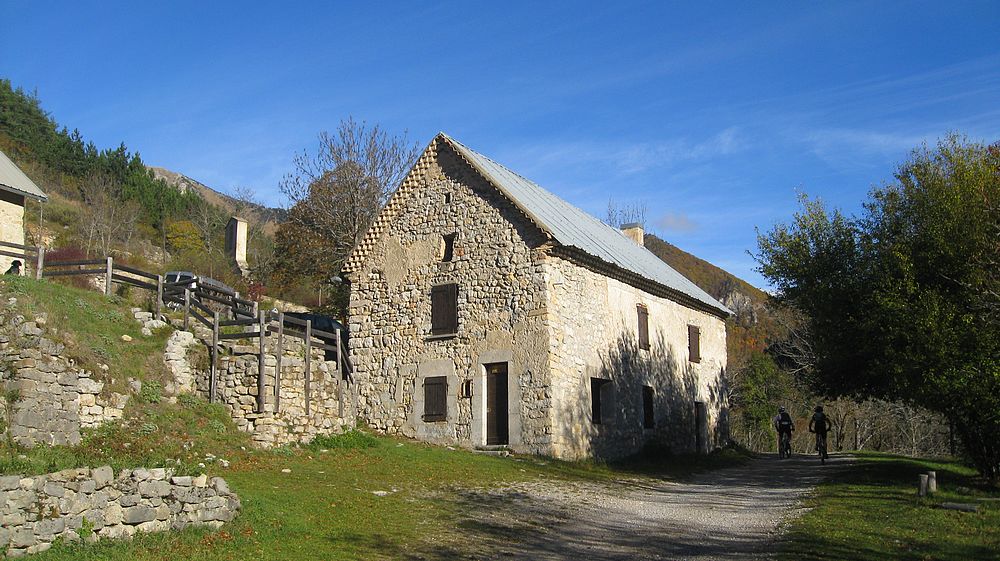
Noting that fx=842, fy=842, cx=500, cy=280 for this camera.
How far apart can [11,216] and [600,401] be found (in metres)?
21.2

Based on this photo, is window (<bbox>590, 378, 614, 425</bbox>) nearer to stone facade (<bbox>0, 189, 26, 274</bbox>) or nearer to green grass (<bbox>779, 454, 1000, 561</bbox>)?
green grass (<bbox>779, 454, 1000, 561</bbox>)

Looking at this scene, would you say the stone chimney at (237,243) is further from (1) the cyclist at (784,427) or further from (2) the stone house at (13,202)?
(1) the cyclist at (784,427)

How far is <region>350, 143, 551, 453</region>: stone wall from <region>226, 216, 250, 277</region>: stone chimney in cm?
2832

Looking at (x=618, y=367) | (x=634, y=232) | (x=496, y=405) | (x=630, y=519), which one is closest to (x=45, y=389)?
(x=630, y=519)

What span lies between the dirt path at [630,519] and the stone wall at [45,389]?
7.84 m

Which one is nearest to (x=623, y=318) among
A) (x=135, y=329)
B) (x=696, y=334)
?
(x=696, y=334)

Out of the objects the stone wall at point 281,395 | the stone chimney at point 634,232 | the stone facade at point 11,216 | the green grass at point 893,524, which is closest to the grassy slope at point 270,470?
the stone wall at point 281,395

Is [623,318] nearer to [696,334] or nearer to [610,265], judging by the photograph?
[610,265]

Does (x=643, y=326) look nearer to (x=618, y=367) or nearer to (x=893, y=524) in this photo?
(x=618, y=367)

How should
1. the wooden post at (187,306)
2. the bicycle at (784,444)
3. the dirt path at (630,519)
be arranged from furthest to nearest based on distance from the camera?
the bicycle at (784,444), the wooden post at (187,306), the dirt path at (630,519)

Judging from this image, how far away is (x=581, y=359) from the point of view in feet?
81.3

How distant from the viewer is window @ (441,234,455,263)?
84.0ft

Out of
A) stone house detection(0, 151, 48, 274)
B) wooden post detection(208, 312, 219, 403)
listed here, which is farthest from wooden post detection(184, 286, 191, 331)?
stone house detection(0, 151, 48, 274)

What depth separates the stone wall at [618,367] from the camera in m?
A: 23.8
